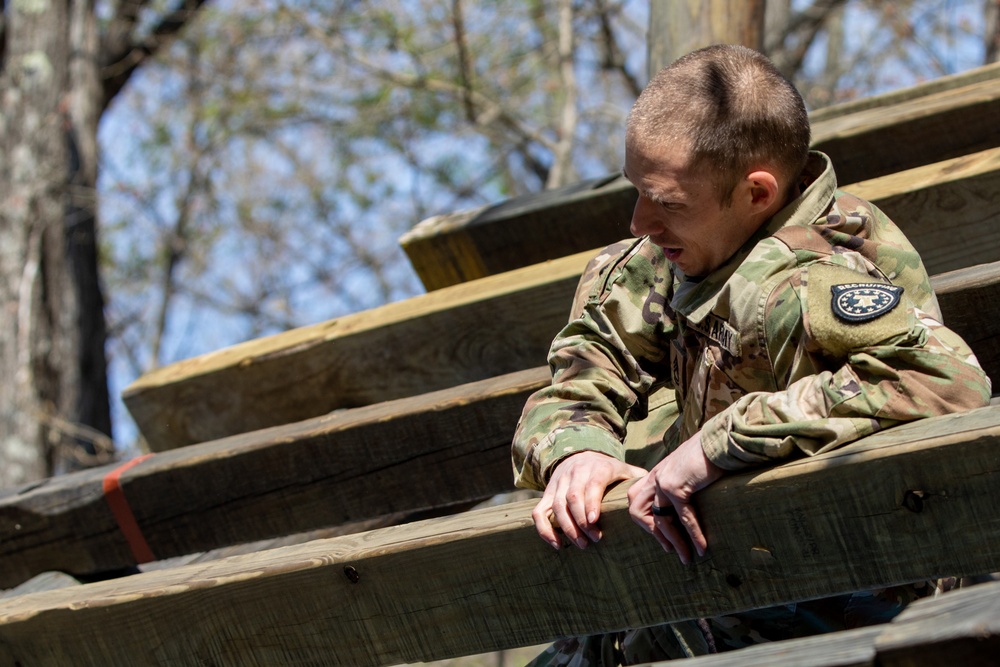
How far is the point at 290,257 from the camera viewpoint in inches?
624

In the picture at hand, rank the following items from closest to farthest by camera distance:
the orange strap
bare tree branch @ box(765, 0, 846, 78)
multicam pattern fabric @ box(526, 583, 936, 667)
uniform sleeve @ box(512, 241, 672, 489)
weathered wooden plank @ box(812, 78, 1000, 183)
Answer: multicam pattern fabric @ box(526, 583, 936, 667) → uniform sleeve @ box(512, 241, 672, 489) → weathered wooden plank @ box(812, 78, 1000, 183) → the orange strap → bare tree branch @ box(765, 0, 846, 78)

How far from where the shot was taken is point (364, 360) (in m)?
3.06

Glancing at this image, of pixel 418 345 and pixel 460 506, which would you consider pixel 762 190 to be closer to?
pixel 418 345

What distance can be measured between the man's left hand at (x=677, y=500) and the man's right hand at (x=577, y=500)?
79 mm

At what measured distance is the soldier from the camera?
169cm

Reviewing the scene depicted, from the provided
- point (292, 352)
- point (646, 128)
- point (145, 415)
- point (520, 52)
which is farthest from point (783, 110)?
point (520, 52)

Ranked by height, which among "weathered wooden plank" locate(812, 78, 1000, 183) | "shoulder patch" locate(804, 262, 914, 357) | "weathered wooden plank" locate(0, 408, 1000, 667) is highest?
"weathered wooden plank" locate(812, 78, 1000, 183)

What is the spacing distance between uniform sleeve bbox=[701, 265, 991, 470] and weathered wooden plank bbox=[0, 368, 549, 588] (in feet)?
2.82

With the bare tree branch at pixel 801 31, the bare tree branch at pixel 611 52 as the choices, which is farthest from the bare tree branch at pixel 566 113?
the bare tree branch at pixel 801 31

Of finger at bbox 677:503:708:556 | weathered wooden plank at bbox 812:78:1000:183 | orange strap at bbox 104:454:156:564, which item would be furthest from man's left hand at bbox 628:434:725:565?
orange strap at bbox 104:454:156:564

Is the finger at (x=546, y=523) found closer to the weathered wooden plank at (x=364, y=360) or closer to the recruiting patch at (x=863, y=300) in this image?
the recruiting patch at (x=863, y=300)

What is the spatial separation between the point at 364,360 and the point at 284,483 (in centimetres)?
42

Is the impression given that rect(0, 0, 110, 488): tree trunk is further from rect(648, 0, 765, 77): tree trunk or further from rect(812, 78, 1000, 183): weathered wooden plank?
rect(812, 78, 1000, 183): weathered wooden plank

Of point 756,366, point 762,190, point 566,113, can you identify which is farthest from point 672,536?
point 566,113
